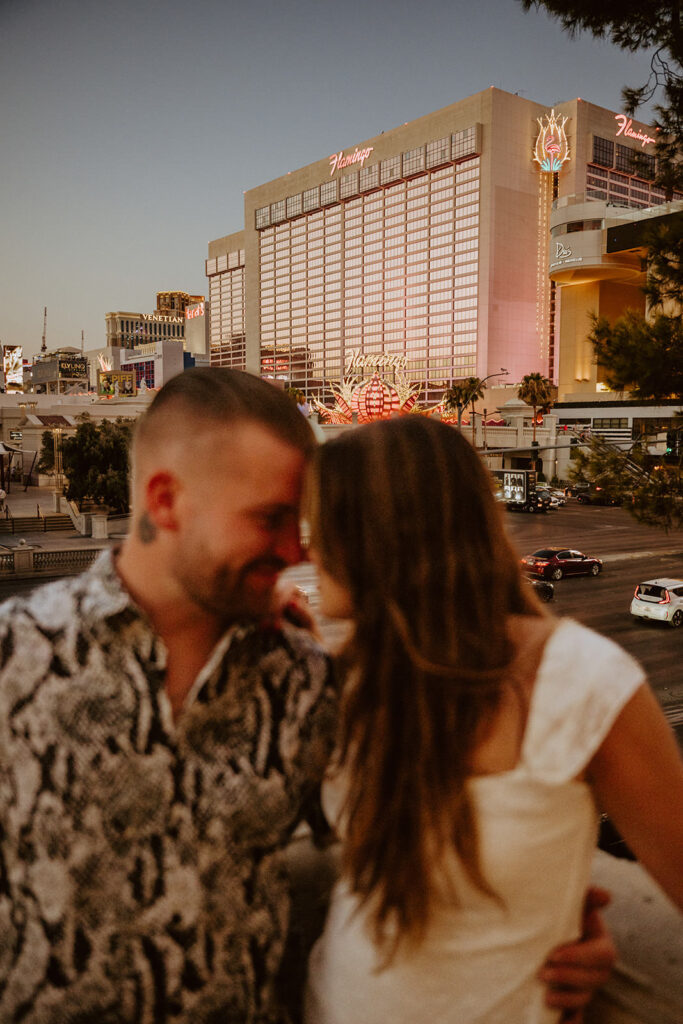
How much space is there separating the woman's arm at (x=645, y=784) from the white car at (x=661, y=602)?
735 inches

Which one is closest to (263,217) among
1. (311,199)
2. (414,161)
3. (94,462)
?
(311,199)

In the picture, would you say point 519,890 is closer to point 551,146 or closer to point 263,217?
point 551,146

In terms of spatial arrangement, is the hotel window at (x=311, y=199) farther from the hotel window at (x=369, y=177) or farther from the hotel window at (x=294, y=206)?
the hotel window at (x=369, y=177)

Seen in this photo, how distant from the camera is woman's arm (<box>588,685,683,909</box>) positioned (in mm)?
1205

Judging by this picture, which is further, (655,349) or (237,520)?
(655,349)

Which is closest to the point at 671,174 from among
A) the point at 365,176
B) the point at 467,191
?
the point at 467,191

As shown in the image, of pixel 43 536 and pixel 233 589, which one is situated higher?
pixel 233 589

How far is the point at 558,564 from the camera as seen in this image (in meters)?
24.3

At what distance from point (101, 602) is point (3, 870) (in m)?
0.55

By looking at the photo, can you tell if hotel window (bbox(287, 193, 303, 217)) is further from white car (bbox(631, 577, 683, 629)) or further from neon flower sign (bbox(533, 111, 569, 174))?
white car (bbox(631, 577, 683, 629))

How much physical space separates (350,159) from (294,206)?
15250mm

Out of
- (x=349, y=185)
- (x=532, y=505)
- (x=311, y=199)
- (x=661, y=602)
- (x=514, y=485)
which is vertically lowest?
(x=661, y=602)

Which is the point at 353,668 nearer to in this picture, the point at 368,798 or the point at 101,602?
the point at 368,798

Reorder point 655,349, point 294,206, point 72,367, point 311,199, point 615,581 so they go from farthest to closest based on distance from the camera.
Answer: point 72,367 < point 294,206 < point 311,199 < point 615,581 < point 655,349
